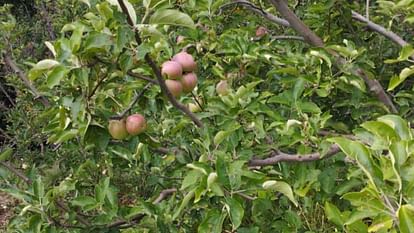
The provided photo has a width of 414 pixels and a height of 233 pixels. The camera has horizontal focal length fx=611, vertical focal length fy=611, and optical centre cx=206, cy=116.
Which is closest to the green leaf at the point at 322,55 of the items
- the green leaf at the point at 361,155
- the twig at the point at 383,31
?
the twig at the point at 383,31

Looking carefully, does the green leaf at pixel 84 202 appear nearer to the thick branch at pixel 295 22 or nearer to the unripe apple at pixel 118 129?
the unripe apple at pixel 118 129

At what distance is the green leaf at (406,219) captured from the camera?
2.85ft

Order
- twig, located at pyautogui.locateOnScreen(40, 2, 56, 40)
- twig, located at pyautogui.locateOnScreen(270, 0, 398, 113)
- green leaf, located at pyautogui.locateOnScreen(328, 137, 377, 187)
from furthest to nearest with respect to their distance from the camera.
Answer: twig, located at pyautogui.locateOnScreen(40, 2, 56, 40) → twig, located at pyautogui.locateOnScreen(270, 0, 398, 113) → green leaf, located at pyautogui.locateOnScreen(328, 137, 377, 187)

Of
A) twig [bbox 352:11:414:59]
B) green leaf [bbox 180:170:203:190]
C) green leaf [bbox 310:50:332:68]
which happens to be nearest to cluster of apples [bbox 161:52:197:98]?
green leaf [bbox 180:170:203:190]

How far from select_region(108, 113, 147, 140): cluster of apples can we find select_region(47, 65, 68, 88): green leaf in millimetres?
227

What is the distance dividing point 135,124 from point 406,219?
2.36 ft

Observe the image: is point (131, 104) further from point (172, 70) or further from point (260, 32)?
point (260, 32)

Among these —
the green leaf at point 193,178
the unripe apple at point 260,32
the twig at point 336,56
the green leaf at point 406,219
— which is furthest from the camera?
the unripe apple at point 260,32

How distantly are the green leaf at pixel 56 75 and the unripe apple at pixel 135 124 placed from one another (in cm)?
23

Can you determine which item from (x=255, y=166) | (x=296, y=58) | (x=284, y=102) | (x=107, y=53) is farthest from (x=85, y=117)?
(x=296, y=58)

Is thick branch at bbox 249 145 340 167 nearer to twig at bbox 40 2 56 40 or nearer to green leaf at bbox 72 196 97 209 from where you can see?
green leaf at bbox 72 196 97 209

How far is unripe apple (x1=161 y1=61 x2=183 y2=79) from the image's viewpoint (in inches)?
54.2

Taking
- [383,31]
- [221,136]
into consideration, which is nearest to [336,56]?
[383,31]

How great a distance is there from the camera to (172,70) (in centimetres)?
138
